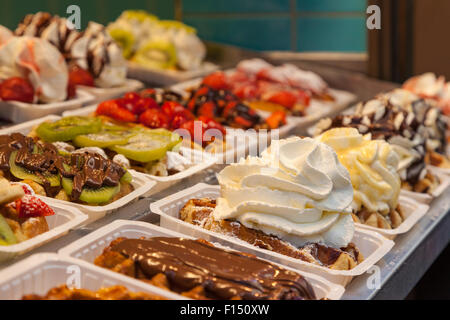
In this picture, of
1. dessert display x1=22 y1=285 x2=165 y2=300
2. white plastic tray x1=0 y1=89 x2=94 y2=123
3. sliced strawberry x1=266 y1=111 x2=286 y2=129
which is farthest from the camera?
sliced strawberry x1=266 y1=111 x2=286 y2=129

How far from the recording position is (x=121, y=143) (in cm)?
242

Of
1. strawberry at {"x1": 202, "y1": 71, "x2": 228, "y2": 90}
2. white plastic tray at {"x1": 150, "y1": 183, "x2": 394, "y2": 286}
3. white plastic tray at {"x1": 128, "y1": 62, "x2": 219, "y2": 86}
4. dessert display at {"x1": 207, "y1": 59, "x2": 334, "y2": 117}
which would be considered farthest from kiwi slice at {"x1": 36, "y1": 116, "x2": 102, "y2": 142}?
white plastic tray at {"x1": 128, "y1": 62, "x2": 219, "y2": 86}

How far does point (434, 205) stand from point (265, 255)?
1.08m

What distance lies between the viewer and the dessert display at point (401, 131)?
2.71 m

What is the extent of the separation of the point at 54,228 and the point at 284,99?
1922mm

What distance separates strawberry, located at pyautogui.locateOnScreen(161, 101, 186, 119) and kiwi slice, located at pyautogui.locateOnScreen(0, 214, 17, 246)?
127cm

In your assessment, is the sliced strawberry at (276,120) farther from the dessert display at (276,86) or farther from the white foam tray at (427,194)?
the white foam tray at (427,194)

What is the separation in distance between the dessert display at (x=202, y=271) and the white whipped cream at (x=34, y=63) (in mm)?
1397

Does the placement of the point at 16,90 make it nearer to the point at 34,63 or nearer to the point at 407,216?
the point at 34,63

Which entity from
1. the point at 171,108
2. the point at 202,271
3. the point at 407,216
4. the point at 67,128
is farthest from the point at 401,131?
the point at 202,271

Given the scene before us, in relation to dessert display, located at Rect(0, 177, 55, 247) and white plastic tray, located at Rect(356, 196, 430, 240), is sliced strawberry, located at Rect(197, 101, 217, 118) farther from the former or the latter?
dessert display, located at Rect(0, 177, 55, 247)

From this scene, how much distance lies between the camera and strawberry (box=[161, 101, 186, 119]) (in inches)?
114

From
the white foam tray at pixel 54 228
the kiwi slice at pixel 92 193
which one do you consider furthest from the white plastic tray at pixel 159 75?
the white foam tray at pixel 54 228

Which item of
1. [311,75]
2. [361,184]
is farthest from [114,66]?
[361,184]
